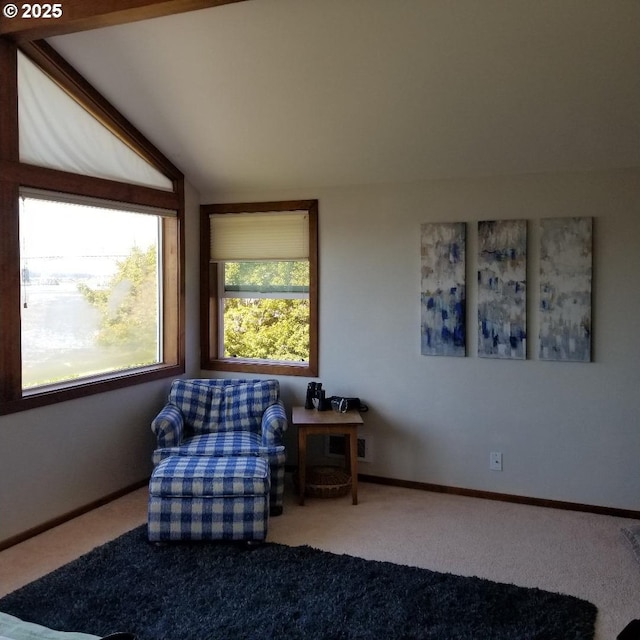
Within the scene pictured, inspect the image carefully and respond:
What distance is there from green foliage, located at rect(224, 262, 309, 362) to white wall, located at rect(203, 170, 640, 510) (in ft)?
0.74

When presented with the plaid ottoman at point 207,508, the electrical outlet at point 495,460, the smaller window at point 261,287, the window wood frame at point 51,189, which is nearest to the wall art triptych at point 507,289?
the electrical outlet at point 495,460

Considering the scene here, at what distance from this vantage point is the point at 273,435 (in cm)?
381

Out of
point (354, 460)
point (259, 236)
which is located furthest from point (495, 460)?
point (259, 236)

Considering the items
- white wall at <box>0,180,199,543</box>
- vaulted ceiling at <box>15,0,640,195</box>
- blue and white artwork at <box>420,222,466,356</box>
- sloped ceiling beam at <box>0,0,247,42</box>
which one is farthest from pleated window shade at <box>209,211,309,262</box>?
sloped ceiling beam at <box>0,0,247,42</box>

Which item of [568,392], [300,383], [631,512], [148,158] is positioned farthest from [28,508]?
[631,512]

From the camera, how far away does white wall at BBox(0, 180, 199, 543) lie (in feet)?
10.8

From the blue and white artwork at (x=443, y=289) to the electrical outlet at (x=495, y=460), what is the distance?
662 millimetres

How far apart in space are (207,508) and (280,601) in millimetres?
701

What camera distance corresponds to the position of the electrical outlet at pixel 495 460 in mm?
3975

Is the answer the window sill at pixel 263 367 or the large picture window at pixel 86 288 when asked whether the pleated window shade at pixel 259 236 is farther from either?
the window sill at pixel 263 367

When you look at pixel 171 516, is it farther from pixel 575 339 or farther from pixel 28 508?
pixel 575 339

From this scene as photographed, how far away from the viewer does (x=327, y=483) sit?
398 cm

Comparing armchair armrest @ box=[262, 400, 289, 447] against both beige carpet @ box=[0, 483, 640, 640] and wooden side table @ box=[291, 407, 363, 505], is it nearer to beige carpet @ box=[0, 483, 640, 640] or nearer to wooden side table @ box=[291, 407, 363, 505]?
wooden side table @ box=[291, 407, 363, 505]

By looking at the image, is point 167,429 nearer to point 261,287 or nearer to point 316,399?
point 316,399
